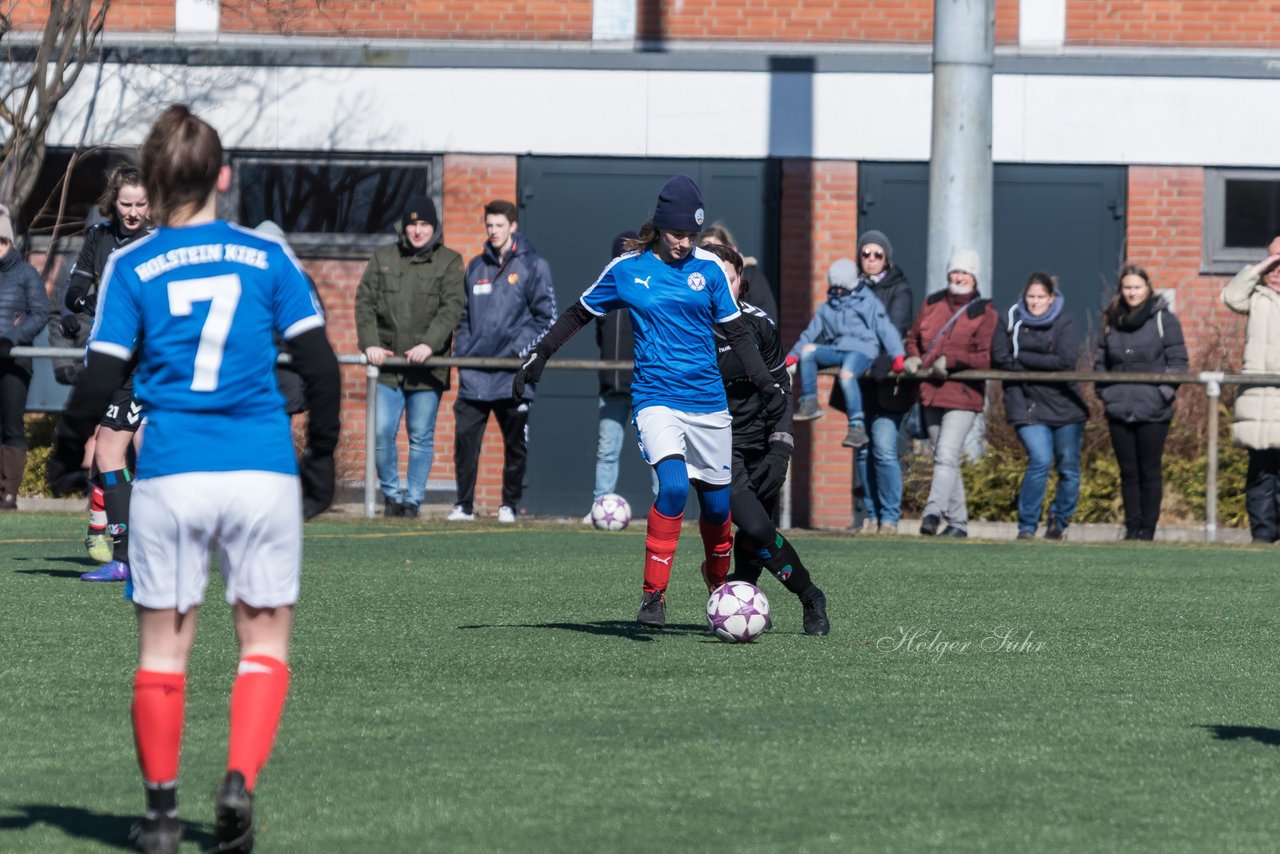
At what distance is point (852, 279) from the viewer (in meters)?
15.3

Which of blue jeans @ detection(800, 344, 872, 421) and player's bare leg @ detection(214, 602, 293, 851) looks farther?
blue jeans @ detection(800, 344, 872, 421)

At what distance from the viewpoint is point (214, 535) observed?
16.5 feet

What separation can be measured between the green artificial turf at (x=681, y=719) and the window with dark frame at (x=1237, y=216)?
8482 mm

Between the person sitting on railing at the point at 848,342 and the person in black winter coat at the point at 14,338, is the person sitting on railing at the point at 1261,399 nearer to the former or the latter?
the person sitting on railing at the point at 848,342

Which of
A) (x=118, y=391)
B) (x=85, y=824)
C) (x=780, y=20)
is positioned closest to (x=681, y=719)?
(x=85, y=824)

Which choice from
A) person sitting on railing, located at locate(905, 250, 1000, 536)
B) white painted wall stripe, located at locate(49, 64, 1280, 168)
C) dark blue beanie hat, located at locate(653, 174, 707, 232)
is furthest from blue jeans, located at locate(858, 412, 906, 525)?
dark blue beanie hat, located at locate(653, 174, 707, 232)

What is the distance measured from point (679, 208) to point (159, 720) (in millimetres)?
4332

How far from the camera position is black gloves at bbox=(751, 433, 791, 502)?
9.44 metres

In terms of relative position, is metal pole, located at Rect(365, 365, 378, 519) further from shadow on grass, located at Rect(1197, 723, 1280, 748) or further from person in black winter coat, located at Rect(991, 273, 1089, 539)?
shadow on grass, located at Rect(1197, 723, 1280, 748)

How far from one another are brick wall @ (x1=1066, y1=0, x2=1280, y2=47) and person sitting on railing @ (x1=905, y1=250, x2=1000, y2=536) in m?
5.61

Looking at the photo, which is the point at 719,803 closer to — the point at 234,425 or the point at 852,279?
the point at 234,425

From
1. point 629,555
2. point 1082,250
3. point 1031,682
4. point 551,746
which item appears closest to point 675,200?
point 1031,682

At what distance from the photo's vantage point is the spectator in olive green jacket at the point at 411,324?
15328 mm

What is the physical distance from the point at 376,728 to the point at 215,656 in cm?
176
